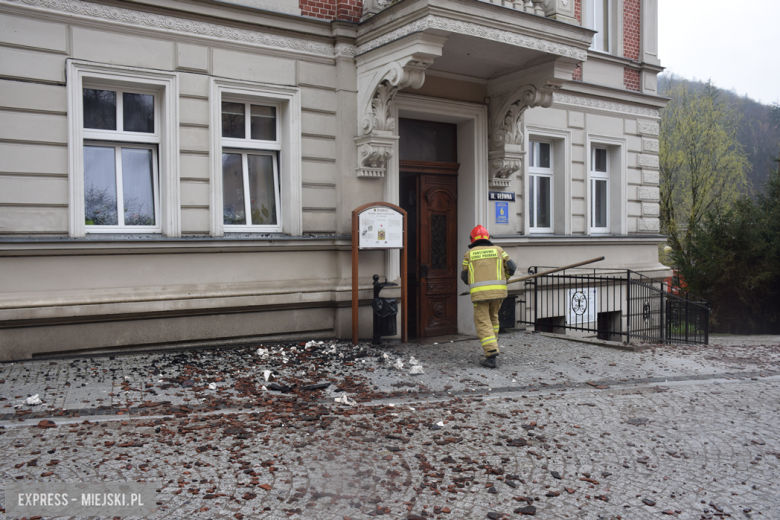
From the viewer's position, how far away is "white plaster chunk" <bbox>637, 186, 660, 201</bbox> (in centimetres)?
1382

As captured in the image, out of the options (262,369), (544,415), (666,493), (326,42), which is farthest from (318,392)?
(326,42)

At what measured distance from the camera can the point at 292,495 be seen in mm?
3910

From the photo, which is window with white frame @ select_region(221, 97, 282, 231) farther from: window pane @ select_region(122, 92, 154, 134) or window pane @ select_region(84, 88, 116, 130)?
window pane @ select_region(84, 88, 116, 130)

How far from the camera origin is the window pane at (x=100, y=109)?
7.64m

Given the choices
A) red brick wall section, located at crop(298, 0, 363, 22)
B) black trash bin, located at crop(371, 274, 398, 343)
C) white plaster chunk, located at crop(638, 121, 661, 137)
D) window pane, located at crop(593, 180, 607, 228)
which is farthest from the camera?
white plaster chunk, located at crop(638, 121, 661, 137)

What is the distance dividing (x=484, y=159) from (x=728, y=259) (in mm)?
10798

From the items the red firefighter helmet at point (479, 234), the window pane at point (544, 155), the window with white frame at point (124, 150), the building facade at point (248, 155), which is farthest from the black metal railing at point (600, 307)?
the window with white frame at point (124, 150)

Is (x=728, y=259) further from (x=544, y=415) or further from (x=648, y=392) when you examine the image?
(x=544, y=415)

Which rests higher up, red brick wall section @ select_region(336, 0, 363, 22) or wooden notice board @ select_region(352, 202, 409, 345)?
red brick wall section @ select_region(336, 0, 363, 22)

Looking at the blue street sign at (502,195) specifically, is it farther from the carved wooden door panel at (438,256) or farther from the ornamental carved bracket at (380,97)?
the ornamental carved bracket at (380,97)

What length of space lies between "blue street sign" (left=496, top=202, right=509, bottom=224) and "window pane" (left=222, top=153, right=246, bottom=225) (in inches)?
183

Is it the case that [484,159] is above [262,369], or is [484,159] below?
above

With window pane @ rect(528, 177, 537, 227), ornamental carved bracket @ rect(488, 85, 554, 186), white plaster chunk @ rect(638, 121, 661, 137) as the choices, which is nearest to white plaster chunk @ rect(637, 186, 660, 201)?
white plaster chunk @ rect(638, 121, 661, 137)

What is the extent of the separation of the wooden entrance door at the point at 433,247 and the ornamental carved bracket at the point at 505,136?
75 cm
